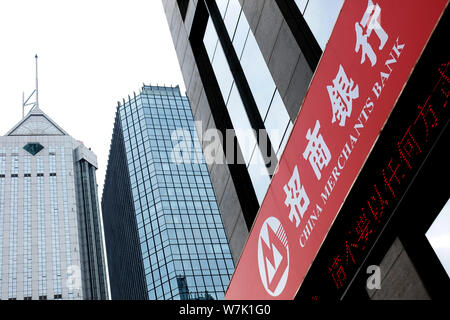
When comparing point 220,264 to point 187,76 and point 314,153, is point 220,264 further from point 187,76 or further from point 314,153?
point 314,153

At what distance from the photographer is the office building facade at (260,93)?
10.4 metres

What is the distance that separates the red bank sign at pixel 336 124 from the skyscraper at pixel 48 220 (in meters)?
138

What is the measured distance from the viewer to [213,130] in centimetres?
2223

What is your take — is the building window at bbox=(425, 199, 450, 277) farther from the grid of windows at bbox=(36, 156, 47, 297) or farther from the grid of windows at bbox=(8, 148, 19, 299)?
the grid of windows at bbox=(8, 148, 19, 299)

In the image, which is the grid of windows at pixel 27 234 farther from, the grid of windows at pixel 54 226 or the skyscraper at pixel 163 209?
the skyscraper at pixel 163 209

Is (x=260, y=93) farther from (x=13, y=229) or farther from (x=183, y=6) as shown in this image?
(x=13, y=229)

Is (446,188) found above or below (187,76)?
below

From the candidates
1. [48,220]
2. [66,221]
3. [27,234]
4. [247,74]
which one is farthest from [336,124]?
[66,221]

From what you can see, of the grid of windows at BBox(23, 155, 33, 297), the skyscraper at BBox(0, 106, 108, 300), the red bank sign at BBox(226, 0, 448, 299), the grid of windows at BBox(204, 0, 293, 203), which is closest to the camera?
the red bank sign at BBox(226, 0, 448, 299)

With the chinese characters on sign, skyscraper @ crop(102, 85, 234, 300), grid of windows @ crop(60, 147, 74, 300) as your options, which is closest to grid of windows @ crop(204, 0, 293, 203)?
the chinese characters on sign

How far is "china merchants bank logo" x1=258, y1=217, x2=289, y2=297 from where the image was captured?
Result: 46.2 feet

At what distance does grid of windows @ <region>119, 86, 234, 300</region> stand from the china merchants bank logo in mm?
95254
